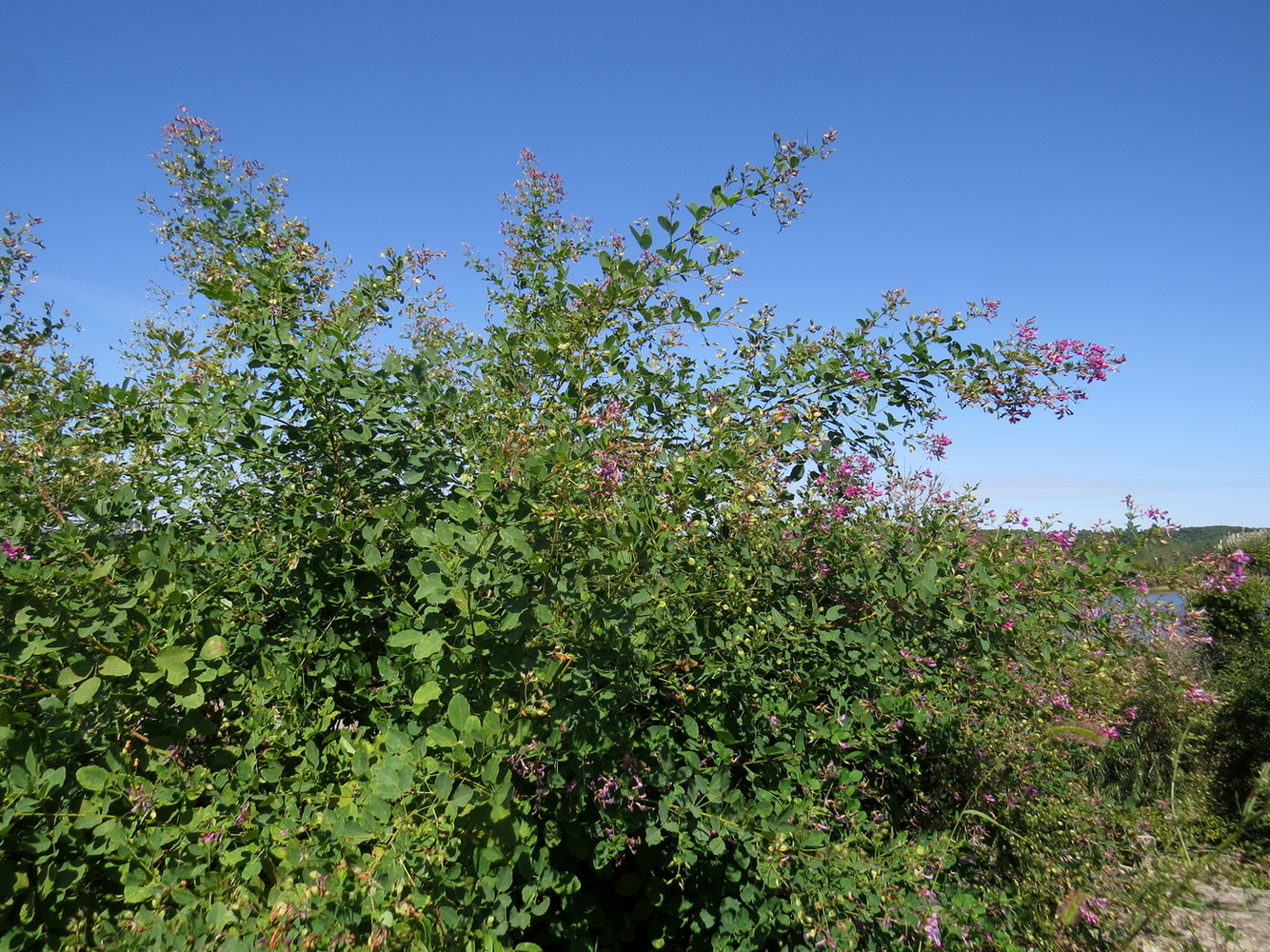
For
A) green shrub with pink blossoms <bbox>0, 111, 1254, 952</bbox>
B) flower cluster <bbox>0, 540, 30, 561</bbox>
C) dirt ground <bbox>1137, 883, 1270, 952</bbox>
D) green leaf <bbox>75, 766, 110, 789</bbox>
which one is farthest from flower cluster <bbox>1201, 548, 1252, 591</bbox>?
flower cluster <bbox>0, 540, 30, 561</bbox>

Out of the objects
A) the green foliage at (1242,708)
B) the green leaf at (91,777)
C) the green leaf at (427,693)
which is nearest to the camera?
the green leaf at (427,693)

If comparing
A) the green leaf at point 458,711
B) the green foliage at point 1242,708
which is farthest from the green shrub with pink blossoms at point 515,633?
the green foliage at point 1242,708

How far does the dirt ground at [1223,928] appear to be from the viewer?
9.12 feet

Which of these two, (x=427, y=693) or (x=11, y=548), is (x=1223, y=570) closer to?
(x=427, y=693)

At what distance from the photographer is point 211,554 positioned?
211 centimetres

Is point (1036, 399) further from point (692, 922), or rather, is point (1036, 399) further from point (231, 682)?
point (231, 682)

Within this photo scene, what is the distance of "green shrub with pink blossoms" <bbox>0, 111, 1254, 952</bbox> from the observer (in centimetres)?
159

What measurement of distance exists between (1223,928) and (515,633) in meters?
2.69

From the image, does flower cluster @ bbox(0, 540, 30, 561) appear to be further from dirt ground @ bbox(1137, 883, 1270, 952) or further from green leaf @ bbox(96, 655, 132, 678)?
dirt ground @ bbox(1137, 883, 1270, 952)

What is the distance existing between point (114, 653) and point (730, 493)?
1602mm

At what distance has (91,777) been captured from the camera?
1669 mm

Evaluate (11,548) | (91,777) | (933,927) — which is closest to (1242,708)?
(933,927)

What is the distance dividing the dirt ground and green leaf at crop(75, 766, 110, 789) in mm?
3281

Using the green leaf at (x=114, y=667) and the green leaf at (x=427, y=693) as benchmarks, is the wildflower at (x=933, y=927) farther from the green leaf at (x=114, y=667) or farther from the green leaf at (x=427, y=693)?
the green leaf at (x=114, y=667)
